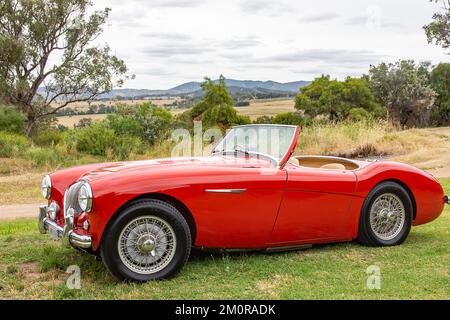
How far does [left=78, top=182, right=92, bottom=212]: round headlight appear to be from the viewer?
15.4 feet

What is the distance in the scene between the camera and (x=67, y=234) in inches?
192

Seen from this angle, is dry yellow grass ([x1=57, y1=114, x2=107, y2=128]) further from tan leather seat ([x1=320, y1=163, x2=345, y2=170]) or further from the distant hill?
tan leather seat ([x1=320, y1=163, x2=345, y2=170])

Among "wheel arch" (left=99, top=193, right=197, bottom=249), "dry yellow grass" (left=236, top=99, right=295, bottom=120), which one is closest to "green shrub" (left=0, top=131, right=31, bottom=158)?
"dry yellow grass" (left=236, top=99, right=295, bottom=120)

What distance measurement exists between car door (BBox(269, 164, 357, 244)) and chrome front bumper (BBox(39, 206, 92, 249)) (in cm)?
180

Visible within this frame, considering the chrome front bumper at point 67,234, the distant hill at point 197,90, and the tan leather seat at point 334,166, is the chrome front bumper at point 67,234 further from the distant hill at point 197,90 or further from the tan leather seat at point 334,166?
the distant hill at point 197,90

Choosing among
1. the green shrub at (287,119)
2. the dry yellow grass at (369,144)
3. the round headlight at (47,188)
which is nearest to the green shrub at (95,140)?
the dry yellow grass at (369,144)

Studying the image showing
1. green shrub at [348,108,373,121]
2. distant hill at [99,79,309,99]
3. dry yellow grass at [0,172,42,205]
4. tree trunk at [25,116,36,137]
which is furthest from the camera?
green shrub at [348,108,373,121]

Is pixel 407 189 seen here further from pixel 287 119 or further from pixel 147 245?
pixel 287 119

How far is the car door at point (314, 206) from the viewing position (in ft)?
17.8

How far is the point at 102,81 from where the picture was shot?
869 inches

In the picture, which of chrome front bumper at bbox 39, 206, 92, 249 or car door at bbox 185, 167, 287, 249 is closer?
chrome front bumper at bbox 39, 206, 92, 249

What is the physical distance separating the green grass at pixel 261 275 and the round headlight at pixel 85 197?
2.26 ft

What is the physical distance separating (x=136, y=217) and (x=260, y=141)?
1.85 metres
